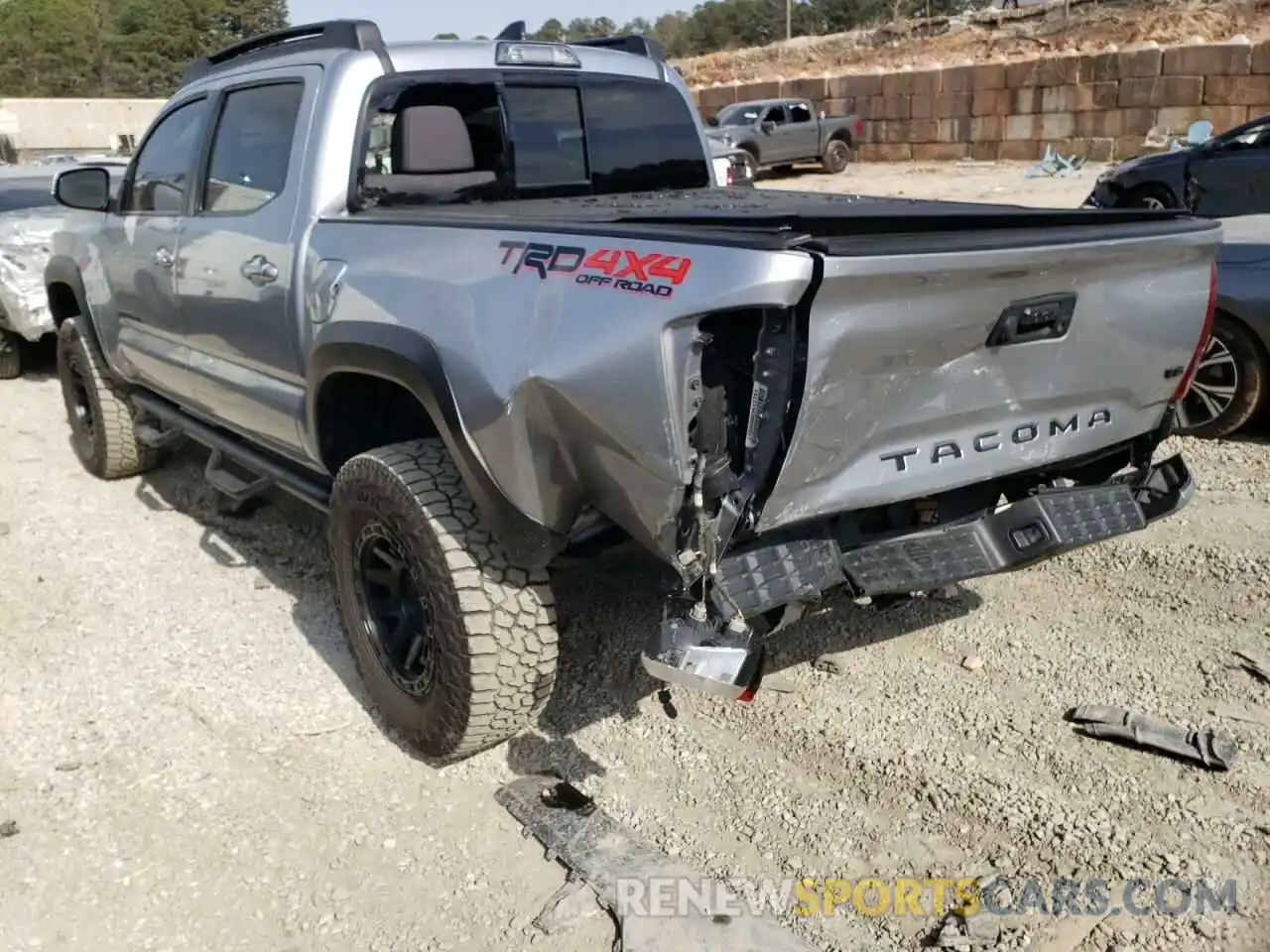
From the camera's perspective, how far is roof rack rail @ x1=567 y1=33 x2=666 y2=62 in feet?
15.0

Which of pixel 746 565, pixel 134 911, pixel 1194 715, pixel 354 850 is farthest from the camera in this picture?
pixel 1194 715

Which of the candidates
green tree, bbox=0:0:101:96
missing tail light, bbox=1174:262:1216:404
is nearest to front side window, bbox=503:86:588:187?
missing tail light, bbox=1174:262:1216:404

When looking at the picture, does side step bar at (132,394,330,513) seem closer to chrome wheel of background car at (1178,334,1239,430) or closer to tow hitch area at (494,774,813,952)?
tow hitch area at (494,774,813,952)

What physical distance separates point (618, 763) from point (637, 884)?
22.2 inches

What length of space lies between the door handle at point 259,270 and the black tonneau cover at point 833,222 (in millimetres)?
340

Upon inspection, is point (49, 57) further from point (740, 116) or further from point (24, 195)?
point (24, 195)

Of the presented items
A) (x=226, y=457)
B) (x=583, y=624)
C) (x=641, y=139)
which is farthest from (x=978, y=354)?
(x=226, y=457)

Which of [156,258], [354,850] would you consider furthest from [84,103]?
[354,850]

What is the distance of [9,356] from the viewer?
8.03m

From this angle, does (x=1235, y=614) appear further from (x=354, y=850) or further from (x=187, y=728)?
(x=187, y=728)

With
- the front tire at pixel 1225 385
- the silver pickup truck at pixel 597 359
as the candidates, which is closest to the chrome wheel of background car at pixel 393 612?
the silver pickup truck at pixel 597 359

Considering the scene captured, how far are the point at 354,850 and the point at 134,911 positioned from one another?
1.71 ft

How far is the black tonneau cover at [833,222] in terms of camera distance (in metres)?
2.35

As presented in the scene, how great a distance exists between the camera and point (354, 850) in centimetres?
Result: 289
